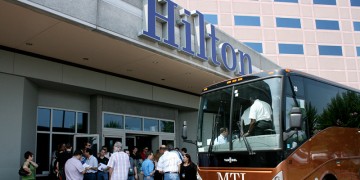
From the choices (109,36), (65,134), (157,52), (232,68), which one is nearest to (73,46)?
(109,36)

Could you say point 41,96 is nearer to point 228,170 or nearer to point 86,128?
point 86,128

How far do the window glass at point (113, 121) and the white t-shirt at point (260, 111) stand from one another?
960cm

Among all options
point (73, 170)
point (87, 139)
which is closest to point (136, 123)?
point (87, 139)

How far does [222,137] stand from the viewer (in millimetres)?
7539

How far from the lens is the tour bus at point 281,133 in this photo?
6566 mm

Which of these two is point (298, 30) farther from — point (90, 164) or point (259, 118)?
point (259, 118)

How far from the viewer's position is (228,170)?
7.21 m

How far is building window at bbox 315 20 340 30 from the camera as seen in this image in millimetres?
40031

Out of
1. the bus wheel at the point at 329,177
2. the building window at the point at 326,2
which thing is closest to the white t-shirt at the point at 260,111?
the bus wheel at the point at 329,177

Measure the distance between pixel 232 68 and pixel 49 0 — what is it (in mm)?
9183

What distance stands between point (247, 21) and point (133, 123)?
80.1ft

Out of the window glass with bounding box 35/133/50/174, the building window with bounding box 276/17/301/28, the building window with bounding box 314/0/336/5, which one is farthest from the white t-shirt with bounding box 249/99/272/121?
the building window with bounding box 314/0/336/5

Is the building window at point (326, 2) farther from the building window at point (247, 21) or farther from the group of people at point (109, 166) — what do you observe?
the group of people at point (109, 166)

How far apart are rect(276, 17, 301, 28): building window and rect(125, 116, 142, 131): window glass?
25.9m
